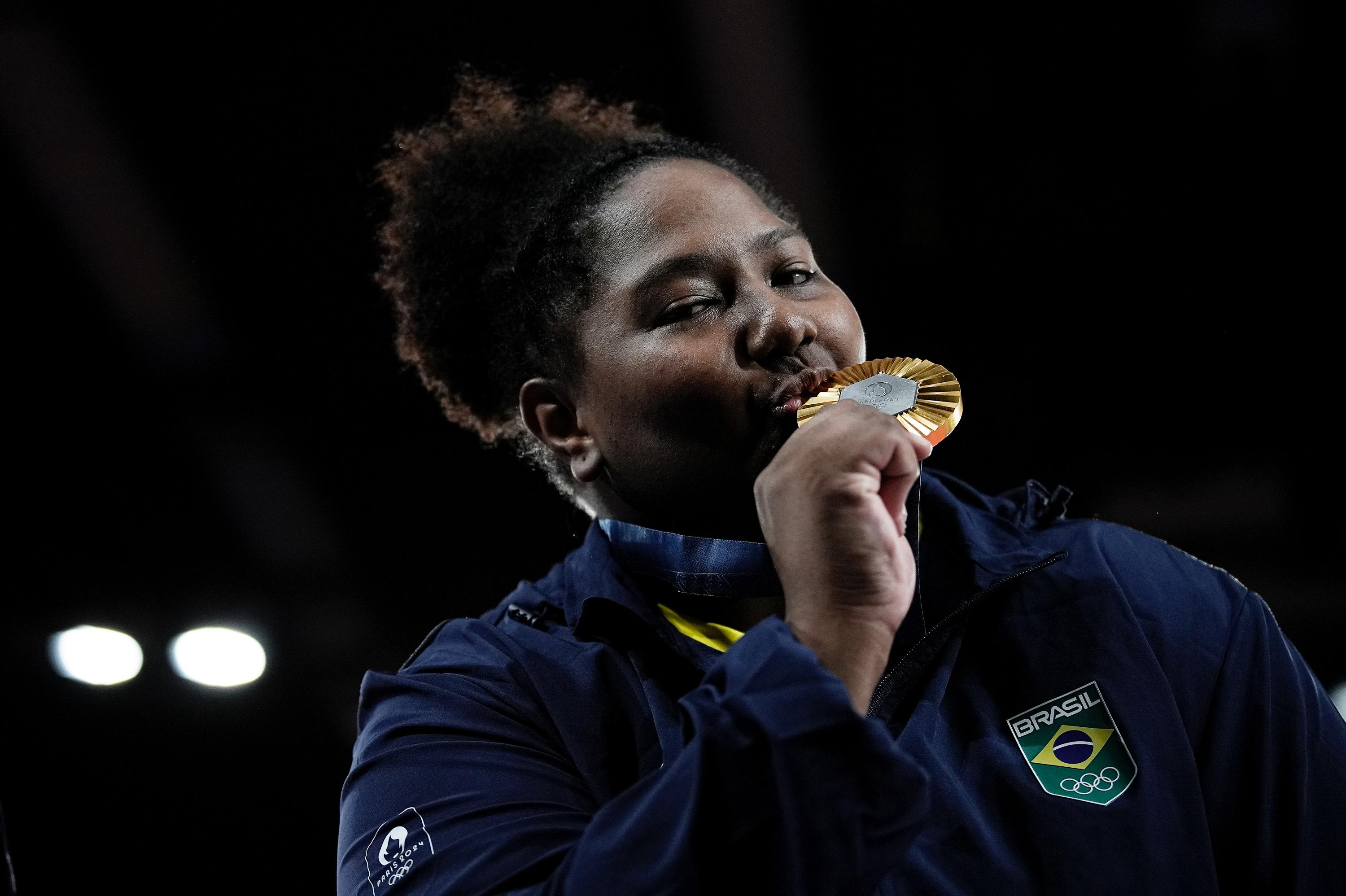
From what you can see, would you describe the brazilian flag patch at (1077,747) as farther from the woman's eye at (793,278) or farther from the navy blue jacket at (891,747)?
the woman's eye at (793,278)

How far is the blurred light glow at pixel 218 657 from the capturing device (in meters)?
3.24

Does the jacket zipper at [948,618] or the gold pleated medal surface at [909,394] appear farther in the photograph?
the jacket zipper at [948,618]

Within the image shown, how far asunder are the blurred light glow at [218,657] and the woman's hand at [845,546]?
102 inches

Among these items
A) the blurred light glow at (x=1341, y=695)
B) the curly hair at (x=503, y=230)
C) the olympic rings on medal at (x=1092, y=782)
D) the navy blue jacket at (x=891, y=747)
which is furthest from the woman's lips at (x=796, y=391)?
the blurred light glow at (x=1341, y=695)

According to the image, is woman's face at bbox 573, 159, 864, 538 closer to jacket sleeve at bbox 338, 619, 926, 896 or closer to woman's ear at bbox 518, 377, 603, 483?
woman's ear at bbox 518, 377, 603, 483

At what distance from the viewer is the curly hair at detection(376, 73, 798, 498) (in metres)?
1.85

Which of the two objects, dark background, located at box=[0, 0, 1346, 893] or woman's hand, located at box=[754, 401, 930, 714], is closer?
woman's hand, located at box=[754, 401, 930, 714]

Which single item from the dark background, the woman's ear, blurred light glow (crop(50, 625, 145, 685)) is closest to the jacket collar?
the woman's ear

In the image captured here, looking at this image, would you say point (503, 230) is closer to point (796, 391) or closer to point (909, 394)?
point (796, 391)

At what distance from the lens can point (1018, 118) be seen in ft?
7.82

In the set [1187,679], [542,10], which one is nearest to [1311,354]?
[1187,679]

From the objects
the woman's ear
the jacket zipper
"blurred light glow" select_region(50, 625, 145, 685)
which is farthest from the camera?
"blurred light glow" select_region(50, 625, 145, 685)

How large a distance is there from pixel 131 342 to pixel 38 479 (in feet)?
1.97

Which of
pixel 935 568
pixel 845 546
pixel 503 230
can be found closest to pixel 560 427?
pixel 503 230
